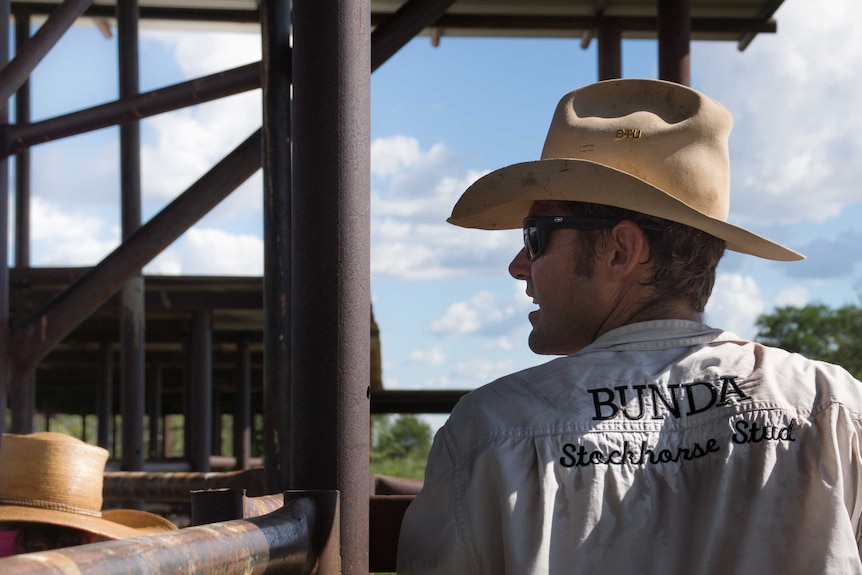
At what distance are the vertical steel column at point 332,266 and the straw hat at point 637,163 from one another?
329 mm

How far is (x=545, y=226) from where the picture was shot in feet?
7.31

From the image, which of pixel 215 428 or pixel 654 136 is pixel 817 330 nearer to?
pixel 215 428

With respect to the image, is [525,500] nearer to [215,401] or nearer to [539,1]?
[539,1]

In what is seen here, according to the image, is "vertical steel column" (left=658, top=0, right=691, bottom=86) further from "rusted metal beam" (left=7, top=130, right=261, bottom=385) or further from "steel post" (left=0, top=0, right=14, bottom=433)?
"steel post" (left=0, top=0, right=14, bottom=433)

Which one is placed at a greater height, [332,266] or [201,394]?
[332,266]

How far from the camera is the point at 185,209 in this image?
416 cm

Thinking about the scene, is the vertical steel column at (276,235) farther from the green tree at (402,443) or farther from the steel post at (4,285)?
the green tree at (402,443)

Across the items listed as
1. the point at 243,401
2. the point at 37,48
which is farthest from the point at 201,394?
the point at 37,48

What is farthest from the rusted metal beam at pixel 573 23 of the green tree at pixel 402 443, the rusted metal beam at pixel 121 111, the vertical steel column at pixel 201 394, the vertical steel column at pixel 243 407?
the green tree at pixel 402 443

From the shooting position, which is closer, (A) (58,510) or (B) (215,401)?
(A) (58,510)

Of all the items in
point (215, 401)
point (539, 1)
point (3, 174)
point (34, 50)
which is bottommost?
point (215, 401)

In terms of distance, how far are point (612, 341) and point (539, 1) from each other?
→ 6.22 m

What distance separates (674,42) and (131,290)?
10.4 feet

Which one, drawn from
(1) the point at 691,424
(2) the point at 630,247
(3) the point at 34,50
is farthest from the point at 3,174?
(1) the point at 691,424
